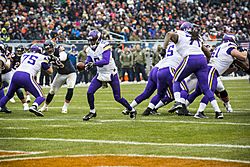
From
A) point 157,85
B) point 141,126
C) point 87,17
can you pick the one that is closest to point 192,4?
point 87,17

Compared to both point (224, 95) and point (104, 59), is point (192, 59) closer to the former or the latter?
point (104, 59)

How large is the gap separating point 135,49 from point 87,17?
5314mm

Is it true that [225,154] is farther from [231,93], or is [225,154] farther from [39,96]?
[231,93]

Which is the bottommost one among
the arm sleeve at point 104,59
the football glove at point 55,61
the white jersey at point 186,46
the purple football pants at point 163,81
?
the purple football pants at point 163,81

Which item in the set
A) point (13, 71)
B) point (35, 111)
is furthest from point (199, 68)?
point (13, 71)

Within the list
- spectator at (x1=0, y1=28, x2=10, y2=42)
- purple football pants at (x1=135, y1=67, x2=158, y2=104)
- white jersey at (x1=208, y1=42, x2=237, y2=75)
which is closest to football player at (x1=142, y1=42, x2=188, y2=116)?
purple football pants at (x1=135, y1=67, x2=158, y2=104)

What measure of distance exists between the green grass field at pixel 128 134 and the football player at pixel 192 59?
53 cm

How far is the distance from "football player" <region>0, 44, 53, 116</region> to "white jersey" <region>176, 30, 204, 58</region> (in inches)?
118

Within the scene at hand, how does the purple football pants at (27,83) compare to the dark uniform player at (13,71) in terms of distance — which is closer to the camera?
the purple football pants at (27,83)

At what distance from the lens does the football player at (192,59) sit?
12.0 m

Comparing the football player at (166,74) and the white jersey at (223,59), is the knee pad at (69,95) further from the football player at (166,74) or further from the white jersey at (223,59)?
the white jersey at (223,59)

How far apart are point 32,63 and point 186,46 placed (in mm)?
3363

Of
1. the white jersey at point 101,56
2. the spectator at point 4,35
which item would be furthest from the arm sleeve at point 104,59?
A: the spectator at point 4,35

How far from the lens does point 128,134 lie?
9898 millimetres
